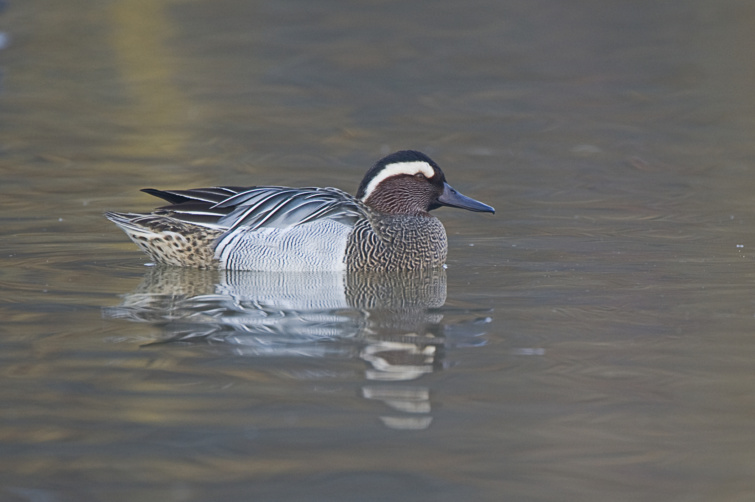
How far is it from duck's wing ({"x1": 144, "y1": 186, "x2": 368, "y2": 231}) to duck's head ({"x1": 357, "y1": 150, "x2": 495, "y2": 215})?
0.29m

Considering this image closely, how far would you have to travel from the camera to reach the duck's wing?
7.94 metres

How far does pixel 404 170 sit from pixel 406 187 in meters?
0.14

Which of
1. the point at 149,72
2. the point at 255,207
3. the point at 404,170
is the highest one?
the point at 149,72

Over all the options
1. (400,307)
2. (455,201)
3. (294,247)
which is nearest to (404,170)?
(455,201)

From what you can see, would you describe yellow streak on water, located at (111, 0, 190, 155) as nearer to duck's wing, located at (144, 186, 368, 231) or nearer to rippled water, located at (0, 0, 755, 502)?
rippled water, located at (0, 0, 755, 502)

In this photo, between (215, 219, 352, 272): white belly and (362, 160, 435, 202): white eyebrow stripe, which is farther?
(362, 160, 435, 202): white eyebrow stripe

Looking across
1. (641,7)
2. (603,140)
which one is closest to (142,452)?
(603,140)

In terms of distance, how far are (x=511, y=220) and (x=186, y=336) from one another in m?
4.32

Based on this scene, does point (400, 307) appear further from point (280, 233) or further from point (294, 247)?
point (280, 233)

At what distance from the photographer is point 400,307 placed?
694 centimetres

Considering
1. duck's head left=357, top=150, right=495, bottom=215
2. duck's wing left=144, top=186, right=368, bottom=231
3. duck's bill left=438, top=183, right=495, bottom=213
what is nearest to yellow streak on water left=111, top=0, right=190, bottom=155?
duck's wing left=144, top=186, right=368, bottom=231

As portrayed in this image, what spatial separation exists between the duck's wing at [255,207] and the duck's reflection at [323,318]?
1.15 feet

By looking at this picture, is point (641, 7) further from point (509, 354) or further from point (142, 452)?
point (142, 452)

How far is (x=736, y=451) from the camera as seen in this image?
14.9 feet
